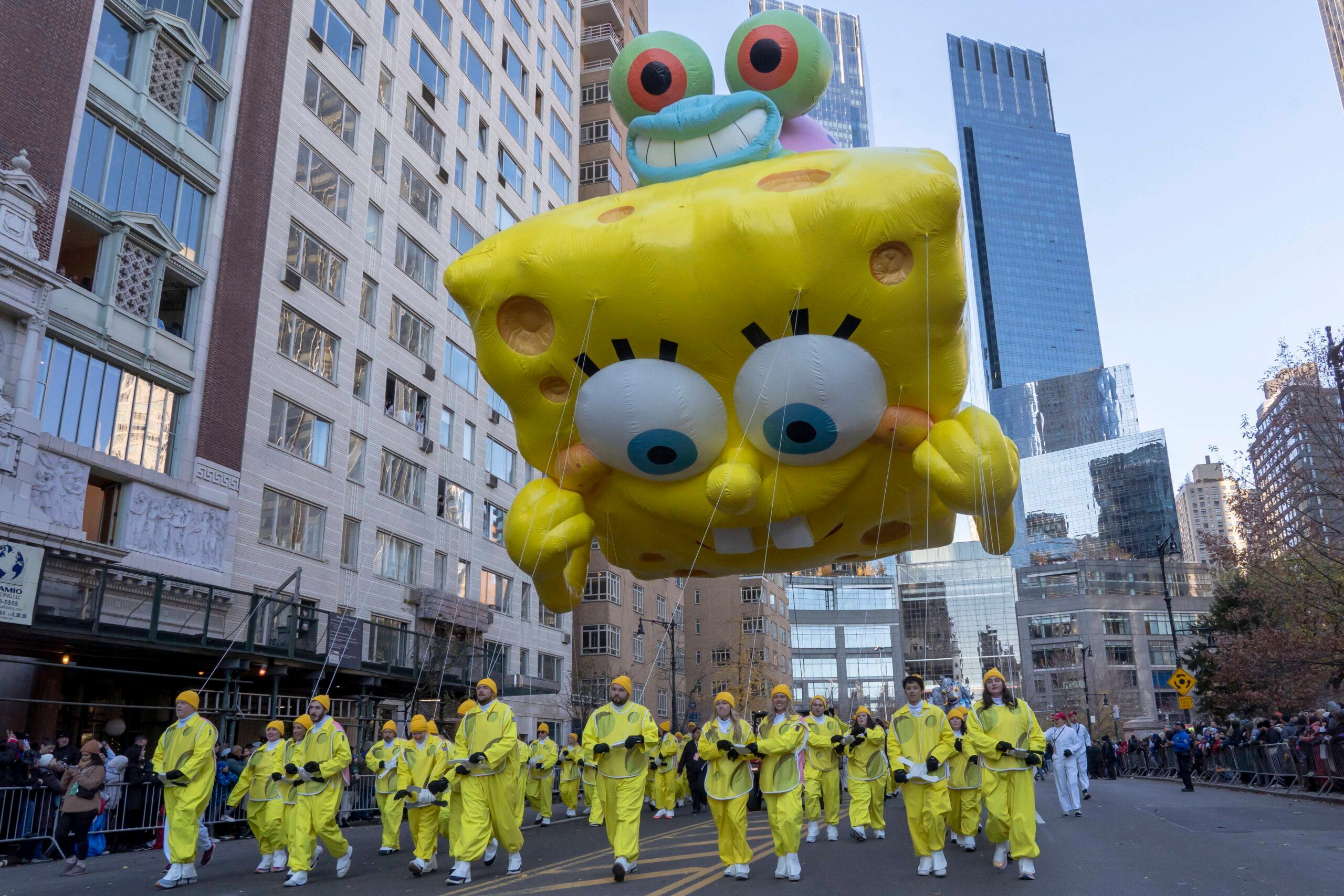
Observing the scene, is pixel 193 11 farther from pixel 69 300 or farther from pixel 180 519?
pixel 180 519

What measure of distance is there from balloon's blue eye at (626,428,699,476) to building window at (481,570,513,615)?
29698 mm

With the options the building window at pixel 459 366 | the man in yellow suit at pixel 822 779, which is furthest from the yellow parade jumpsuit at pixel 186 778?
the building window at pixel 459 366

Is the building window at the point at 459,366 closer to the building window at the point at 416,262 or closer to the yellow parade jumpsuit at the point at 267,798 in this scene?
the building window at the point at 416,262

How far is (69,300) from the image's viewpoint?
68.1 ft

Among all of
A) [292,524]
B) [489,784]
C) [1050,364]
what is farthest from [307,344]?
[1050,364]

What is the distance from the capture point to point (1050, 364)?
569 feet

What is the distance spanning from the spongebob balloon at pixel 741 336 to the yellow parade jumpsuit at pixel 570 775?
9018mm

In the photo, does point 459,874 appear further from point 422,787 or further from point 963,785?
point 963,785

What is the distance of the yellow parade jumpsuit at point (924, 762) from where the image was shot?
9.88 metres

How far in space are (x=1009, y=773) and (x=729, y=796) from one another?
2665mm

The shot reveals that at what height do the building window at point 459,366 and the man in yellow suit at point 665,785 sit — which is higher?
the building window at point 459,366

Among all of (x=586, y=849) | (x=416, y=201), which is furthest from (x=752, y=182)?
(x=416, y=201)

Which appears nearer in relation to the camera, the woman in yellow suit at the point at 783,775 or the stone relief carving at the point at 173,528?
the woman in yellow suit at the point at 783,775

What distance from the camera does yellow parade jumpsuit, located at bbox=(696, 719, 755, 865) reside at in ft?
32.4
